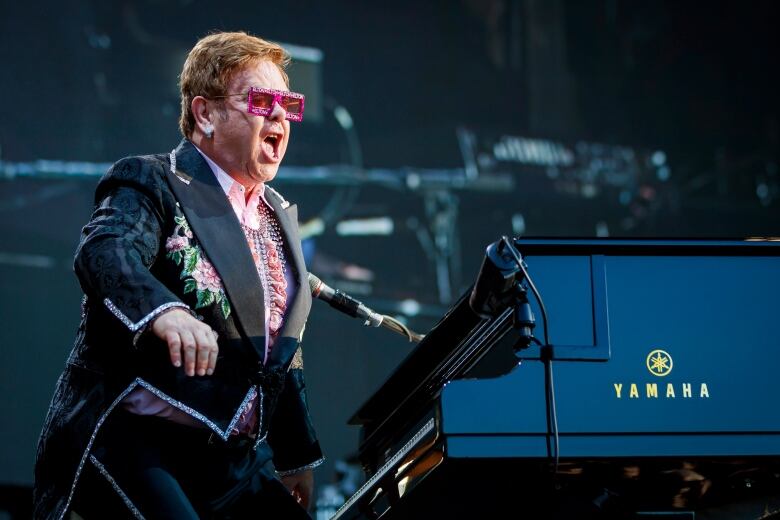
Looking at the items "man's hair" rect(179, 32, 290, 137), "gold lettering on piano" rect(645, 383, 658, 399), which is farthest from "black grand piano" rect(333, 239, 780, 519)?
"man's hair" rect(179, 32, 290, 137)

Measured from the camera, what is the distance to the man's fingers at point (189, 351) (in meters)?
1.69

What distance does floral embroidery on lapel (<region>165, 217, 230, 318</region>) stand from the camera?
1993mm

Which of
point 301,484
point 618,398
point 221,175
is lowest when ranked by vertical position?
point 301,484

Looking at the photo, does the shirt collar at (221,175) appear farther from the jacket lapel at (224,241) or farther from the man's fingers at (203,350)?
the man's fingers at (203,350)

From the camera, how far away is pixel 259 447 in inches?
88.3

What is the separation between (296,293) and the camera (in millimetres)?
2260

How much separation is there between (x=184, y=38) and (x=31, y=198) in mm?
1168

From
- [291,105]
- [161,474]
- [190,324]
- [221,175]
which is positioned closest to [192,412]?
[161,474]

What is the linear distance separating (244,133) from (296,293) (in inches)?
16.4

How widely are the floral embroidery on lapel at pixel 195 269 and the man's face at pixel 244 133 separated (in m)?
0.27

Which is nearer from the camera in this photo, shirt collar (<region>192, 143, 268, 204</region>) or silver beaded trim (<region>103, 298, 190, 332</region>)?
silver beaded trim (<region>103, 298, 190, 332</region>)

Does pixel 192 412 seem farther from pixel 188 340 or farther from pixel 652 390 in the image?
pixel 652 390

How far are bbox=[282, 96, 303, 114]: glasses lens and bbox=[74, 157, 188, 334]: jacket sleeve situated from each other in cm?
37

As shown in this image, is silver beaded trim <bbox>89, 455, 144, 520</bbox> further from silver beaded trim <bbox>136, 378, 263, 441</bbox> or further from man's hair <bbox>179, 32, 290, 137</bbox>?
man's hair <bbox>179, 32, 290, 137</bbox>
